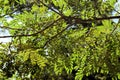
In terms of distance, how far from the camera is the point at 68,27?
16.9 feet

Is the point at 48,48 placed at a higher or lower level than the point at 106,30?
lower

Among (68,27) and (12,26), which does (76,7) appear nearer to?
(68,27)

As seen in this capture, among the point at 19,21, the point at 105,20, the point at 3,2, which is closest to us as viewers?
the point at 105,20

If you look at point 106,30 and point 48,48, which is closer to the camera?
point 106,30

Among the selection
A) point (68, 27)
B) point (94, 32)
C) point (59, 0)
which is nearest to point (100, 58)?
point (94, 32)

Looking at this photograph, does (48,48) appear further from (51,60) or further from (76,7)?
(76,7)

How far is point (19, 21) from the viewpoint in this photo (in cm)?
529

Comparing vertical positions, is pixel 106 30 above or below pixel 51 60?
above

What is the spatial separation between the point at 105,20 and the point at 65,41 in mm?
1122

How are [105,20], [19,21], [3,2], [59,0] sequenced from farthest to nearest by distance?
1. [3,2]
2. [19,21]
3. [59,0]
4. [105,20]

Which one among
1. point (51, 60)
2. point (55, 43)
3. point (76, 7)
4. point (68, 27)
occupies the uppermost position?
point (76, 7)

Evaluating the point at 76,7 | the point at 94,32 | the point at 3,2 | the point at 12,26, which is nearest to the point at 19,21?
the point at 12,26

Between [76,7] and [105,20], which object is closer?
[105,20]

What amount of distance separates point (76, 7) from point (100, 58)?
3.62ft
